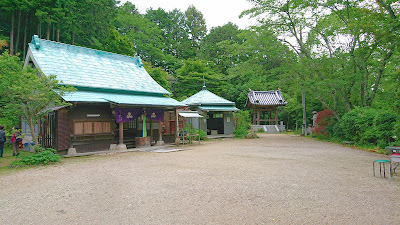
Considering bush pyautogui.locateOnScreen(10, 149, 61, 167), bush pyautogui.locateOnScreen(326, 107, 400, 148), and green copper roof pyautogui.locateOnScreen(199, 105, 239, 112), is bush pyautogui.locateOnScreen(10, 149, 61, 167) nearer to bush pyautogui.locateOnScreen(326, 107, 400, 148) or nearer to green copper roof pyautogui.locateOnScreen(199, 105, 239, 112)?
green copper roof pyautogui.locateOnScreen(199, 105, 239, 112)

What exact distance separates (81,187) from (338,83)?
14.6m

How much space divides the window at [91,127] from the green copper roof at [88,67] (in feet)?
6.05

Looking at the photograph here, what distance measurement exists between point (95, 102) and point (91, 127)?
57.1 inches

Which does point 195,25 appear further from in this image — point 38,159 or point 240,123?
point 38,159

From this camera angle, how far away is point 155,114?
546 inches

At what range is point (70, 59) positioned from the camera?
1341 centimetres

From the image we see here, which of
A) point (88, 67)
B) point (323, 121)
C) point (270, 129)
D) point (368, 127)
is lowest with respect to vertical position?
point (270, 129)

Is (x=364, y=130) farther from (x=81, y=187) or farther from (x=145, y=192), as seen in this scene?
(x=81, y=187)

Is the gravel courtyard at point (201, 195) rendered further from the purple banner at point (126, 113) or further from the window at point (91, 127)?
the purple banner at point (126, 113)

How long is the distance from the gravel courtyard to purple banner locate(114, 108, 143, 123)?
14.5 ft

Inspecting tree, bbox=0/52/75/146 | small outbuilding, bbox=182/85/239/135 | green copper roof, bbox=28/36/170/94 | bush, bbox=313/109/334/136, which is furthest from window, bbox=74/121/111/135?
bush, bbox=313/109/334/136

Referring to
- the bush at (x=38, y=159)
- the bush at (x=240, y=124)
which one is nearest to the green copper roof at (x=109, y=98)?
the bush at (x=38, y=159)

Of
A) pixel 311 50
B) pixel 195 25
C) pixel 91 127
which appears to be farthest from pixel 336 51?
pixel 195 25

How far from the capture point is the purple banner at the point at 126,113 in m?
11.9
